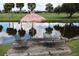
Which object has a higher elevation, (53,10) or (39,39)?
(53,10)

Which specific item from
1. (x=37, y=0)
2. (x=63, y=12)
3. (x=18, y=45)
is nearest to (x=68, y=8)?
(x=63, y=12)

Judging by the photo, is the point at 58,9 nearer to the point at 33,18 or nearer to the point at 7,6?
the point at 33,18

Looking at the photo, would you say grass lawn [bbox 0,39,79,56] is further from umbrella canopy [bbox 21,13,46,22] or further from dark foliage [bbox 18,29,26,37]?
umbrella canopy [bbox 21,13,46,22]

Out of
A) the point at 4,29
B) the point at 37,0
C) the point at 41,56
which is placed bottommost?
the point at 41,56

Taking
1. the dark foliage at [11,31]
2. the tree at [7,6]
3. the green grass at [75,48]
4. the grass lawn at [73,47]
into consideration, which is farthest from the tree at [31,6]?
the green grass at [75,48]

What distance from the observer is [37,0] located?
13.6 ft

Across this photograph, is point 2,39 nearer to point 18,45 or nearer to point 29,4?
point 18,45

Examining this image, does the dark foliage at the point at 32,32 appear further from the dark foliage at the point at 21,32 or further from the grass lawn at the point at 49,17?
the grass lawn at the point at 49,17

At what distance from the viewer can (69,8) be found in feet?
13.7

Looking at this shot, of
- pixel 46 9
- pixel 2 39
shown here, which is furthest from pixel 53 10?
pixel 2 39

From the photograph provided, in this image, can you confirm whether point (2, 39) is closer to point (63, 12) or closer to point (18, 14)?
point (18, 14)

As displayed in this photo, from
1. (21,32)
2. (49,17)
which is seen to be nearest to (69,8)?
(49,17)

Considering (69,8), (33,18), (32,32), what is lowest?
(32,32)

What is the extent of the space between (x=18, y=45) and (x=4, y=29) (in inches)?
8.5
